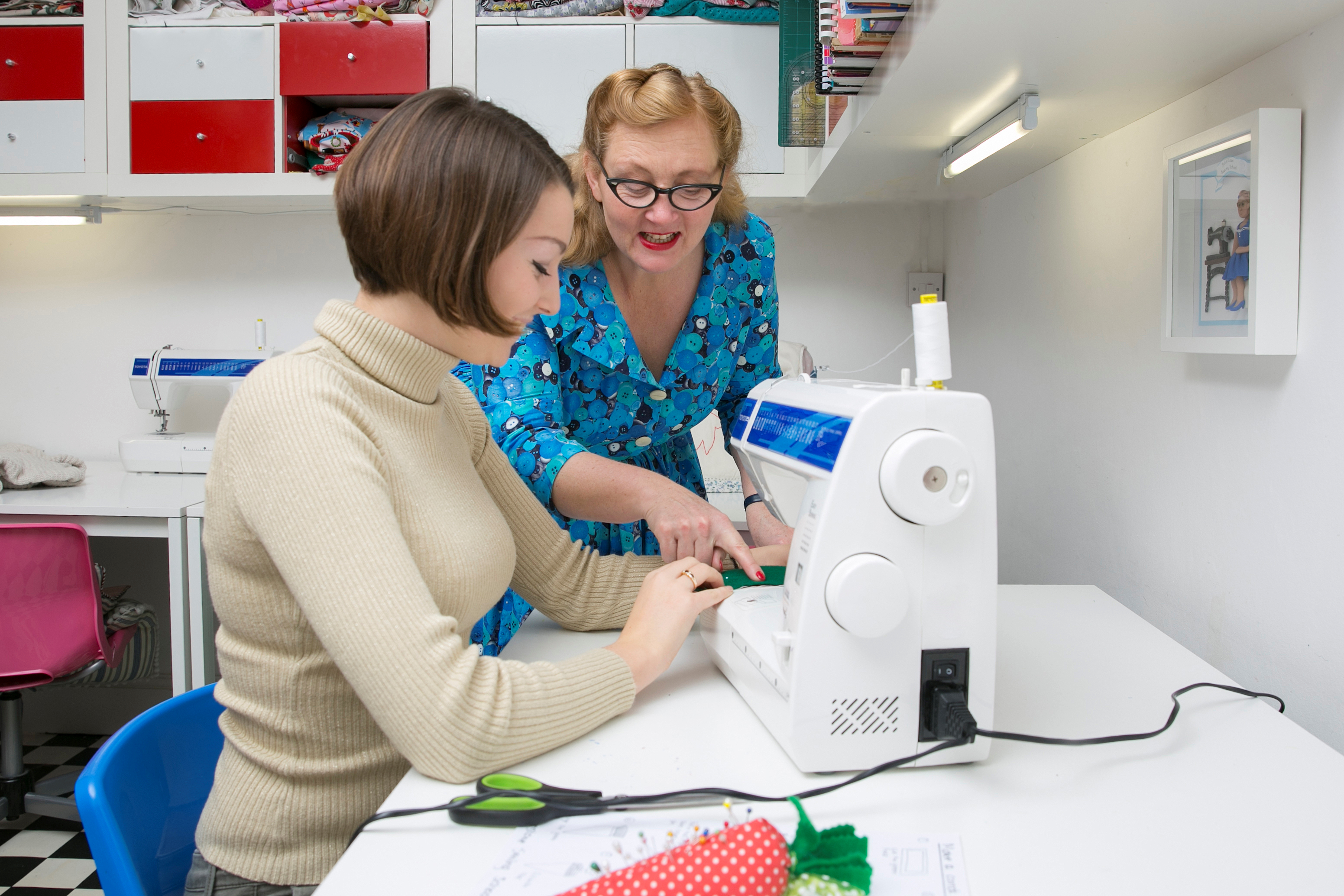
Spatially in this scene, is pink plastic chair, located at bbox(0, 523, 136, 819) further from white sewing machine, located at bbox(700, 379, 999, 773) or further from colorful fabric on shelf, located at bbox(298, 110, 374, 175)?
white sewing machine, located at bbox(700, 379, 999, 773)

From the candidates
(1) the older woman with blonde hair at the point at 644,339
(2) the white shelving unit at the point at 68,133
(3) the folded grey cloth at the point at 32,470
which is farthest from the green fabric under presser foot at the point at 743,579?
(2) the white shelving unit at the point at 68,133

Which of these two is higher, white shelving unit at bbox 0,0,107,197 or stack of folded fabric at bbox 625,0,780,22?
stack of folded fabric at bbox 625,0,780,22

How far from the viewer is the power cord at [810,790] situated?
65 centimetres

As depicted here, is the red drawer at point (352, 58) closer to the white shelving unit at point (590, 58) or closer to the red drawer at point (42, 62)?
the white shelving unit at point (590, 58)

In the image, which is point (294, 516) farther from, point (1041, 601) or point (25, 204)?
point (25, 204)

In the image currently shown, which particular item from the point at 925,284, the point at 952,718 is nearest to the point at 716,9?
the point at 925,284

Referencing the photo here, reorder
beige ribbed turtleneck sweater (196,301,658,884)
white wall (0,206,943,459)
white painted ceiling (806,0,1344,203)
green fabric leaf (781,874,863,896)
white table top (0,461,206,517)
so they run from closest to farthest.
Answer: green fabric leaf (781,874,863,896), beige ribbed turtleneck sweater (196,301,658,884), white painted ceiling (806,0,1344,203), white table top (0,461,206,517), white wall (0,206,943,459)

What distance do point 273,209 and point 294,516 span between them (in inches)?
89.4

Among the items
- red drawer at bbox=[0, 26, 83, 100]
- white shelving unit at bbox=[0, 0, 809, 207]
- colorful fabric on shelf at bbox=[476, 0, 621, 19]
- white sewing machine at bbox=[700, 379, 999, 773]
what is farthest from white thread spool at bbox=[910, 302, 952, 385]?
red drawer at bbox=[0, 26, 83, 100]

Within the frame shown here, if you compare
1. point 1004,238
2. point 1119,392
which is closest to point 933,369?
point 1119,392

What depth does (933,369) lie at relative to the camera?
0.73 meters

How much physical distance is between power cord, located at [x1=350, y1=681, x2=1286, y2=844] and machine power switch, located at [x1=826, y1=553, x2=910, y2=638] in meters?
0.09

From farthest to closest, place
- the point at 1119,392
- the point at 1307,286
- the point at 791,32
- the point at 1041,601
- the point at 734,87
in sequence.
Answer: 1. the point at 734,87
2. the point at 791,32
3. the point at 1119,392
4. the point at 1041,601
5. the point at 1307,286

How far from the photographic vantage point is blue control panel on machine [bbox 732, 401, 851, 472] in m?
0.72
